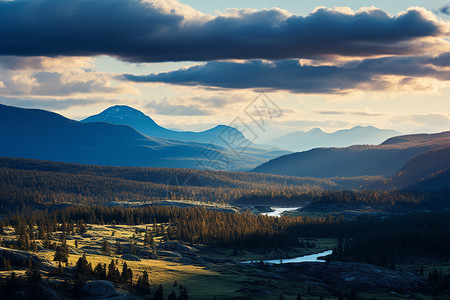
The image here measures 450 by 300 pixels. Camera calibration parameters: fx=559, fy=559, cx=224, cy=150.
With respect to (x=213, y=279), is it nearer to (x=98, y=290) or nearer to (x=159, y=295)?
(x=159, y=295)

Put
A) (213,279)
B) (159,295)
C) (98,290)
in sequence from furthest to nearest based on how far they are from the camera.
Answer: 1. (213,279)
2. (159,295)
3. (98,290)

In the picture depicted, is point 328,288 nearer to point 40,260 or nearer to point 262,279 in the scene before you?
point 262,279

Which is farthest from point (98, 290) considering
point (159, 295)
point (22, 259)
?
point (22, 259)

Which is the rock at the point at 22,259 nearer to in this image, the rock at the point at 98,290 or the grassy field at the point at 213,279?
the grassy field at the point at 213,279

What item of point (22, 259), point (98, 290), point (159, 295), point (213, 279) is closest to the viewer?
point (98, 290)

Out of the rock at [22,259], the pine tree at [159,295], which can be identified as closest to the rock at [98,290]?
the pine tree at [159,295]

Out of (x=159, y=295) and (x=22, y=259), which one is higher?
(x=22, y=259)

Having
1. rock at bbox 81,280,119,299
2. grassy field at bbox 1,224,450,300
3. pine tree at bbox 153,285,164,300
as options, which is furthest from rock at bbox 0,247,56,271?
pine tree at bbox 153,285,164,300

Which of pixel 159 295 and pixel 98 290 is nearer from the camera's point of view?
pixel 98 290

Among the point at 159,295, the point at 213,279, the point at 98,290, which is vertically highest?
the point at 98,290
